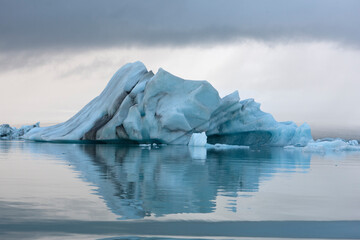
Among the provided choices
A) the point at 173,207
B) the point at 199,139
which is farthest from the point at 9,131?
the point at 173,207

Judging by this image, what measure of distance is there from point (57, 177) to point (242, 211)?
3993 mm

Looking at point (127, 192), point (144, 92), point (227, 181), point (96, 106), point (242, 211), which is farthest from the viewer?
point (96, 106)

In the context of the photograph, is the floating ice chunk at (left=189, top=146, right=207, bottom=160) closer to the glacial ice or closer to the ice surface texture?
the ice surface texture

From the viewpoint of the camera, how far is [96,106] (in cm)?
2802

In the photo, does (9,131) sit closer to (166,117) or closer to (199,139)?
(166,117)

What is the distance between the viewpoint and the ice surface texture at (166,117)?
24.0 meters

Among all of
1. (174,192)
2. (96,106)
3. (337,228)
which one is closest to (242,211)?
(337,228)

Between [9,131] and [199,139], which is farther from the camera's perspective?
[9,131]

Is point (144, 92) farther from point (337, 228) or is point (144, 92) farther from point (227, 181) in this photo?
point (337, 228)

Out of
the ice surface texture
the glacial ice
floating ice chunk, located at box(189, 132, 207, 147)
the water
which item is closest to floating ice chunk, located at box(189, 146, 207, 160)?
floating ice chunk, located at box(189, 132, 207, 147)

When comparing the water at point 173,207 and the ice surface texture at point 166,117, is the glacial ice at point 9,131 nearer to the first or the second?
the ice surface texture at point 166,117

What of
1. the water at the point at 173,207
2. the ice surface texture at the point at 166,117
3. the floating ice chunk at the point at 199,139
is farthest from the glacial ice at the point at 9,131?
the water at the point at 173,207

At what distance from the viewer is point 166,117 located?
2352 centimetres

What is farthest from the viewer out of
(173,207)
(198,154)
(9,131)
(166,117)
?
(9,131)
